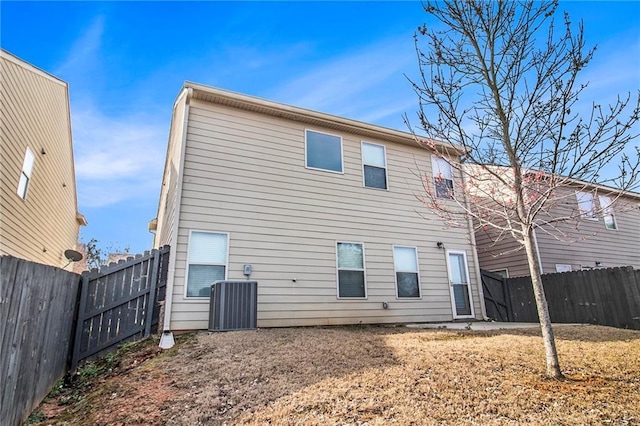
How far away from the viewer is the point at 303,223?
799 cm

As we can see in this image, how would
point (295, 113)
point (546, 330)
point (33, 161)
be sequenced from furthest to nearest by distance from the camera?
point (33, 161) < point (295, 113) < point (546, 330)

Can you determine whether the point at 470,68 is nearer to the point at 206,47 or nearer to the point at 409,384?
the point at 409,384

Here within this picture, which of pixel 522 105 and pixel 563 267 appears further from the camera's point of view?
pixel 563 267

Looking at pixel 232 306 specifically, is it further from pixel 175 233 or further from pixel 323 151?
pixel 323 151

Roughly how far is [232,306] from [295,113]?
478cm

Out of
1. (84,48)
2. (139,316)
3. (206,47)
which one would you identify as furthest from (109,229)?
(139,316)

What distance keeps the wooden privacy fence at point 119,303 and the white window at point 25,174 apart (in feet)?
14.6

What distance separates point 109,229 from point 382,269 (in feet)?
70.9

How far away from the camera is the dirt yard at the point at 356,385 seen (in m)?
2.85

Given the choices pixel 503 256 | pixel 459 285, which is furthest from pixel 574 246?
pixel 459 285

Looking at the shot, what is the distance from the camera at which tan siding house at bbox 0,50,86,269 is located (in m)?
7.34

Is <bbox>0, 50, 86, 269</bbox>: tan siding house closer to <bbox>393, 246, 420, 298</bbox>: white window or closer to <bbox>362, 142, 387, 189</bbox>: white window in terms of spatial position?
<bbox>362, 142, 387, 189</bbox>: white window

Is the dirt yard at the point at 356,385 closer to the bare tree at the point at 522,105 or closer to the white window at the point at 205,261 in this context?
the bare tree at the point at 522,105

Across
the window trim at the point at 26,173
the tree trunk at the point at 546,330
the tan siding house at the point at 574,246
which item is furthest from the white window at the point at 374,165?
the window trim at the point at 26,173
